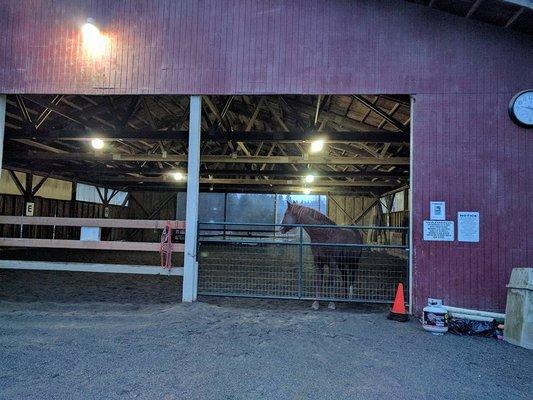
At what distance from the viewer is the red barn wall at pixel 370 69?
555 centimetres

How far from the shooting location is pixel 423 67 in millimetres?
5836

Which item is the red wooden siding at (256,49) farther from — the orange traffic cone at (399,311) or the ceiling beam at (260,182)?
the ceiling beam at (260,182)

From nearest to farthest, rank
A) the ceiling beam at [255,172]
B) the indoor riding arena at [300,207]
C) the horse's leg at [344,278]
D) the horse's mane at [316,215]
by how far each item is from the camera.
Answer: the indoor riding arena at [300,207] → the horse's leg at [344,278] → the horse's mane at [316,215] → the ceiling beam at [255,172]

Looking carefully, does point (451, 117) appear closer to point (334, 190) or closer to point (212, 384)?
point (212, 384)

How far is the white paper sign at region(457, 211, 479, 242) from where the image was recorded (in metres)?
5.55

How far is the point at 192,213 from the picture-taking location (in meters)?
6.19

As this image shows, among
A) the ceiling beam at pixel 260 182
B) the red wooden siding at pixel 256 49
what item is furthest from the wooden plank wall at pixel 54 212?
the red wooden siding at pixel 256 49

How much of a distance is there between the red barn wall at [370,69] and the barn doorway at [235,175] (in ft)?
2.42

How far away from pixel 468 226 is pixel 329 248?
89.8 inches

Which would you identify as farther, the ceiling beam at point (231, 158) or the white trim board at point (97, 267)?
the ceiling beam at point (231, 158)

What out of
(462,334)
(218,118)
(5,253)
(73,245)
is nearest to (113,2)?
(218,118)

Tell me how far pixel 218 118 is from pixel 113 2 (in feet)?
10.3

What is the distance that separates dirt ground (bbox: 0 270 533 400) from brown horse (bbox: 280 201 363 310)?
30.5 inches

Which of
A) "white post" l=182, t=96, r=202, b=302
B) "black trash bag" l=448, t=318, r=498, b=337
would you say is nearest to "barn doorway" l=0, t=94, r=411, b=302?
"white post" l=182, t=96, r=202, b=302
